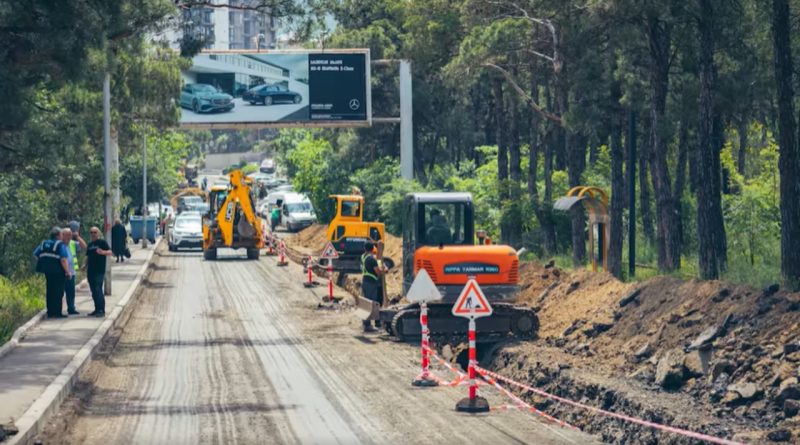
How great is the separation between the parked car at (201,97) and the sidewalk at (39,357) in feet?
71.0

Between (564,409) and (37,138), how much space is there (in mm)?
23379

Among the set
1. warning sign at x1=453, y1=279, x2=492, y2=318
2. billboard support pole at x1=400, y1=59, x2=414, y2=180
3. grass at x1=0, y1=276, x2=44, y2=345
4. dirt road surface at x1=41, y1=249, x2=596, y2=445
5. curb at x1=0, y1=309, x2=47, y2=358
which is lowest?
dirt road surface at x1=41, y1=249, x2=596, y2=445

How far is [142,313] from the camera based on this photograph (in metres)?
31.1

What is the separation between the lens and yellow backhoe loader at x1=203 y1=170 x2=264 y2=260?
4856 centimetres

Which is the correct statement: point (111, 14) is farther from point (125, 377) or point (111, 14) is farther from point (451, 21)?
point (451, 21)

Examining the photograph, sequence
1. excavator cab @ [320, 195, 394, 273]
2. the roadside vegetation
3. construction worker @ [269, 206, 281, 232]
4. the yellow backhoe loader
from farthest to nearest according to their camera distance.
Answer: construction worker @ [269, 206, 281, 232]
the yellow backhoe loader
excavator cab @ [320, 195, 394, 273]
the roadside vegetation

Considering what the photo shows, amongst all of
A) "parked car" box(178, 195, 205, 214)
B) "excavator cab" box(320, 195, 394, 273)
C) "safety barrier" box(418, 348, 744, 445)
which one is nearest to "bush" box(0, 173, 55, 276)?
"excavator cab" box(320, 195, 394, 273)

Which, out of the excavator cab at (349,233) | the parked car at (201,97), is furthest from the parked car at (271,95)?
the excavator cab at (349,233)

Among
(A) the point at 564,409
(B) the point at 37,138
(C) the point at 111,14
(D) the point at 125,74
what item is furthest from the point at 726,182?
(A) the point at 564,409

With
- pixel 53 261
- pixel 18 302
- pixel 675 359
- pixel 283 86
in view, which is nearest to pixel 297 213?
pixel 283 86

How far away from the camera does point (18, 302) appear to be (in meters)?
27.1

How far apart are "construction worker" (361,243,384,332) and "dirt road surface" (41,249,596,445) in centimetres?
56

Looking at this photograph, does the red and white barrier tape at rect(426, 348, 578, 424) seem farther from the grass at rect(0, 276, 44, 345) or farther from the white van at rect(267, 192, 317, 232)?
the white van at rect(267, 192, 317, 232)

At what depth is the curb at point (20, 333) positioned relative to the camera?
67.2ft
